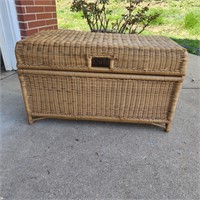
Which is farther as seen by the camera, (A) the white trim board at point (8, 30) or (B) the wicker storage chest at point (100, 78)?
(A) the white trim board at point (8, 30)

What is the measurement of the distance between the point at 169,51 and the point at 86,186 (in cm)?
89

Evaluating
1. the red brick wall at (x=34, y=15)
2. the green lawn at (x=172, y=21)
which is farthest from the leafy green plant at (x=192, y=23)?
the red brick wall at (x=34, y=15)

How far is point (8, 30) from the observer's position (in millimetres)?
2129

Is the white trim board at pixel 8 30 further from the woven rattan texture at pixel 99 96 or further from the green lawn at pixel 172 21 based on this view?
the green lawn at pixel 172 21

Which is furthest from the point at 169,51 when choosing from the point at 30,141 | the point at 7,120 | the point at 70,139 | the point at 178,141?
the point at 7,120

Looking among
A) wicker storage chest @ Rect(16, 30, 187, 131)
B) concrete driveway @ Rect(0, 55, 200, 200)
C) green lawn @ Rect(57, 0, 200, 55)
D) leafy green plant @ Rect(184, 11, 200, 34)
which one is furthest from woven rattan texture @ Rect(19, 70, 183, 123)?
leafy green plant @ Rect(184, 11, 200, 34)

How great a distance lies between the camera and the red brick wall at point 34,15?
2.06 meters

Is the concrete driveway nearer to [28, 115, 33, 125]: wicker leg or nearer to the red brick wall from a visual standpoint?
[28, 115, 33, 125]: wicker leg

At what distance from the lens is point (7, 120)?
151 centimetres

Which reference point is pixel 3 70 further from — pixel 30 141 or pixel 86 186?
pixel 86 186

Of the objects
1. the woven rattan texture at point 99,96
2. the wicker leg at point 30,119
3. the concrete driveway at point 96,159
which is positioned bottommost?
the concrete driveway at point 96,159

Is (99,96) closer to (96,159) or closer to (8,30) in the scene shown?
(96,159)

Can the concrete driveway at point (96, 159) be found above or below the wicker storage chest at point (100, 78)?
below

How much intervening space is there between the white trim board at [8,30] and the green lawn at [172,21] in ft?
8.16
